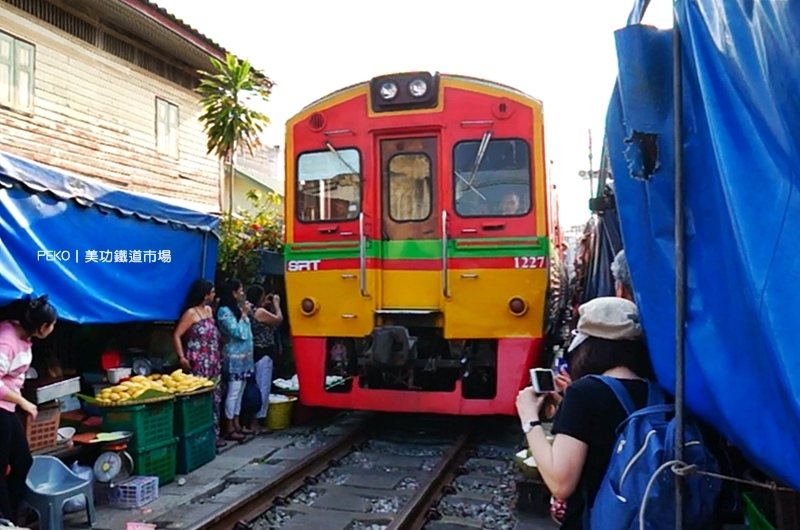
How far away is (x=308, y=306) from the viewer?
23.1 feet

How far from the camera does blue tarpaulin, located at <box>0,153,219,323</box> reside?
4.97 metres

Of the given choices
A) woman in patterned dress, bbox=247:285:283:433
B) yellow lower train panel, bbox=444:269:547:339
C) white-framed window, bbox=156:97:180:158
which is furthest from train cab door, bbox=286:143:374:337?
white-framed window, bbox=156:97:180:158

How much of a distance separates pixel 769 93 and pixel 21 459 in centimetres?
439

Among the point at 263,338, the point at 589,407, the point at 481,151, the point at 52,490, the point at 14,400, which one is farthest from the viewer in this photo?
the point at 263,338

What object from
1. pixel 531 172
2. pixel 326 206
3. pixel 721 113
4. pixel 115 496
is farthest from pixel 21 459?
pixel 531 172

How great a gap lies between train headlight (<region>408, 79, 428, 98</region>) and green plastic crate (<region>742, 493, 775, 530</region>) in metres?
5.33

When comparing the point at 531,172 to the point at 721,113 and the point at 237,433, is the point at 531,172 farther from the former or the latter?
the point at 721,113

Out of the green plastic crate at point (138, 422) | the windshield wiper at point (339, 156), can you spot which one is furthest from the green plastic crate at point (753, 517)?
the windshield wiper at point (339, 156)

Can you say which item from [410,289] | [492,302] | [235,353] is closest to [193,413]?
[235,353]

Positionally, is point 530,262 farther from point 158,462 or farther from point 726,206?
point 726,206

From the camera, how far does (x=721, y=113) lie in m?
1.74

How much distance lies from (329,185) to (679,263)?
554 cm

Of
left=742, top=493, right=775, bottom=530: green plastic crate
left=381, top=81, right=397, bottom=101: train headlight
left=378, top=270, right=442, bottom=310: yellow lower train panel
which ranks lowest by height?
left=742, top=493, right=775, bottom=530: green plastic crate

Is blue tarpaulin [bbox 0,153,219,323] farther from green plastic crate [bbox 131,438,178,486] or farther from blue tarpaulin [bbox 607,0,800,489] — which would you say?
blue tarpaulin [bbox 607,0,800,489]
